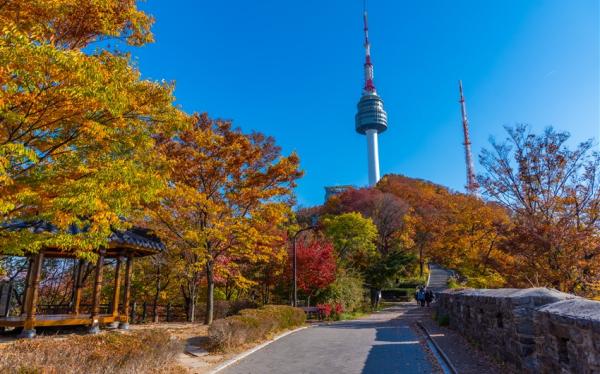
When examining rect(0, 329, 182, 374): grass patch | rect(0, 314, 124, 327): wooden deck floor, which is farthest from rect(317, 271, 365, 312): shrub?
rect(0, 329, 182, 374): grass patch

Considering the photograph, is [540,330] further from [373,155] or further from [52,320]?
[373,155]

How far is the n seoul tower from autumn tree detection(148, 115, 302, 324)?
102 meters

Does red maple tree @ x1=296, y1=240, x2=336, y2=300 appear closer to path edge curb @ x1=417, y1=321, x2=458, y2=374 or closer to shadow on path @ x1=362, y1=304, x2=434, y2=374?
shadow on path @ x1=362, y1=304, x2=434, y2=374

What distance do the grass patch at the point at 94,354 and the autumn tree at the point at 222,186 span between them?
693 centimetres

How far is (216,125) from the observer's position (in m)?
16.3

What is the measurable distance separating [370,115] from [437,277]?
3215 inches

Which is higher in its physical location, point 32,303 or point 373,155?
point 373,155

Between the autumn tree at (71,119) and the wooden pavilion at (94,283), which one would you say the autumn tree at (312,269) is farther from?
the autumn tree at (71,119)

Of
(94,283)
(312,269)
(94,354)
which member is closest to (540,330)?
(94,354)

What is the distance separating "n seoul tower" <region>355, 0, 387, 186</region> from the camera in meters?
118

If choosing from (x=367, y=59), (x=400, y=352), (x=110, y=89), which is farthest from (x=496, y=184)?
(x=367, y=59)

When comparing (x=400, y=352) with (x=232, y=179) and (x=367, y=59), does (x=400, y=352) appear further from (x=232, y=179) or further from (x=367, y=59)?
(x=367, y=59)

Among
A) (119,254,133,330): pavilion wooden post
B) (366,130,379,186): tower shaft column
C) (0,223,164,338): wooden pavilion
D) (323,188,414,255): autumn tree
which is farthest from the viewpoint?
(366,130,379,186): tower shaft column

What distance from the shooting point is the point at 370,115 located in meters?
121
